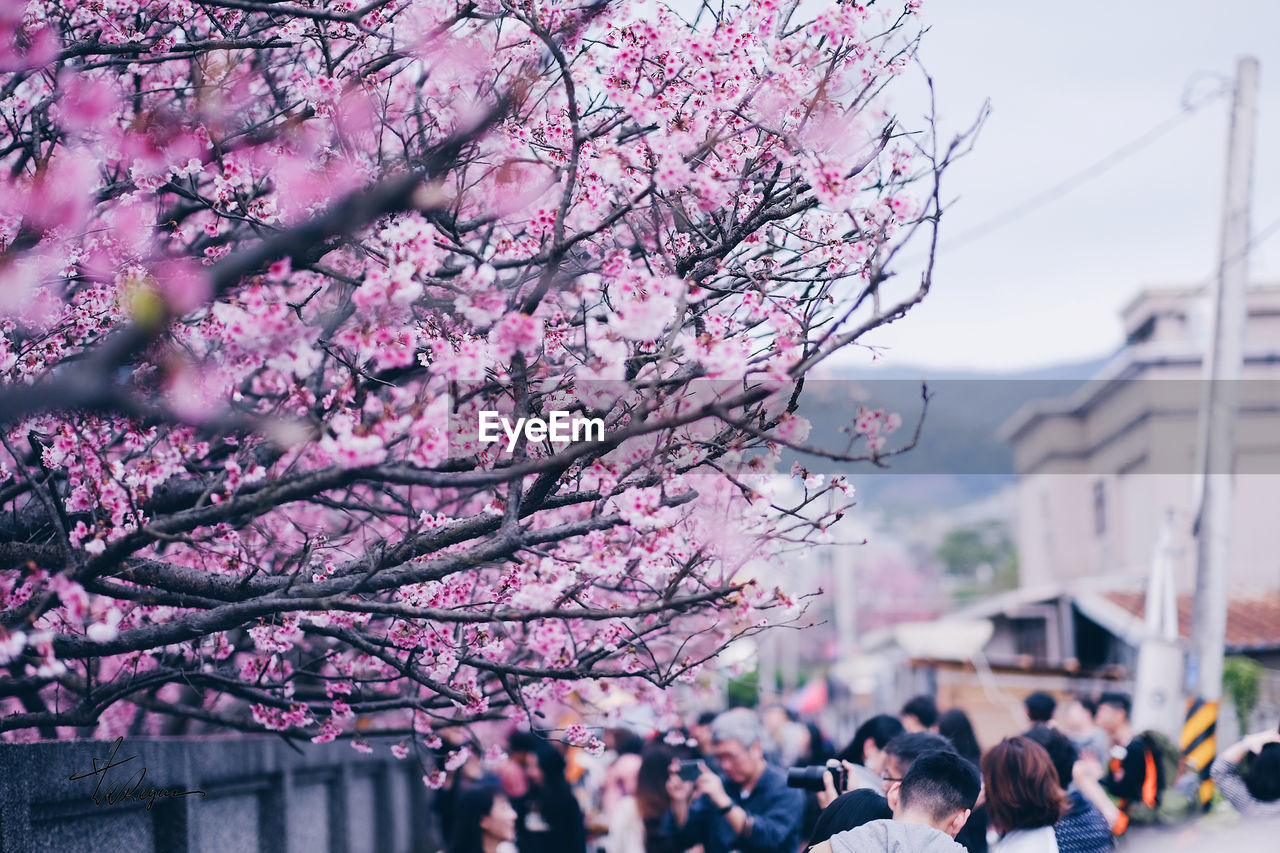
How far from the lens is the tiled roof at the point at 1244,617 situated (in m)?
19.3

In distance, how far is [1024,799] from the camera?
502 centimetres

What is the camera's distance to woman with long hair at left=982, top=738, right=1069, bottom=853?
500cm

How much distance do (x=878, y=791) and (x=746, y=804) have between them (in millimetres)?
1730

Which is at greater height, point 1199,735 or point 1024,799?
point 1024,799

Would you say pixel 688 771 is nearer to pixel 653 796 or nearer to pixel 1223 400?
pixel 653 796

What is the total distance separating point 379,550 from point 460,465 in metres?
0.43

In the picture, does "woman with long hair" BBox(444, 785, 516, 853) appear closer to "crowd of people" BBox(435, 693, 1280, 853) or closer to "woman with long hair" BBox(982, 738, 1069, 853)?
"crowd of people" BBox(435, 693, 1280, 853)

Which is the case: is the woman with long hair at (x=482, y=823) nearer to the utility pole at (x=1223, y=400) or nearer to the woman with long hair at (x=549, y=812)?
the woman with long hair at (x=549, y=812)

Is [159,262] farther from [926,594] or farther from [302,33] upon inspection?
[926,594]

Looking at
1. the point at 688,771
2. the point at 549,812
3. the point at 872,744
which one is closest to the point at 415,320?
the point at 872,744

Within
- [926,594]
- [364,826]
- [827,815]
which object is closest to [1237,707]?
[364,826]

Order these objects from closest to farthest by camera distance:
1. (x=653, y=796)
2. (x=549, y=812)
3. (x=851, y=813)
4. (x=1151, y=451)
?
(x=851, y=813), (x=653, y=796), (x=549, y=812), (x=1151, y=451)

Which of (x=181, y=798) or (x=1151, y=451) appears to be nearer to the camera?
(x=181, y=798)

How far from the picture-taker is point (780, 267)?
17.7 feet
